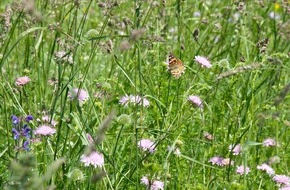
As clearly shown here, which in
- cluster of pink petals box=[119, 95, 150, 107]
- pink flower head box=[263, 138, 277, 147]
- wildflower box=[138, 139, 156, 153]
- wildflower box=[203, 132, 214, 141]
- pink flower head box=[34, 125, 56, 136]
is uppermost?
cluster of pink petals box=[119, 95, 150, 107]

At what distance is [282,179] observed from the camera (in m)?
1.90

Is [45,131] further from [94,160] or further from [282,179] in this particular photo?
[282,179]

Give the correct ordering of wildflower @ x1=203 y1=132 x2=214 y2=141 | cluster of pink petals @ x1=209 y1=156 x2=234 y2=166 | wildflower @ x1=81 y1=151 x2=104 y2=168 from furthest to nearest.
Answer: wildflower @ x1=203 y1=132 x2=214 y2=141, cluster of pink petals @ x1=209 y1=156 x2=234 y2=166, wildflower @ x1=81 y1=151 x2=104 y2=168

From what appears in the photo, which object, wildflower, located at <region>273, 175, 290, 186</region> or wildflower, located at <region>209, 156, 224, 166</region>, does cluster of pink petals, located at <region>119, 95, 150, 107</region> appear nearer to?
wildflower, located at <region>209, 156, 224, 166</region>

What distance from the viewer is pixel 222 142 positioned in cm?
217

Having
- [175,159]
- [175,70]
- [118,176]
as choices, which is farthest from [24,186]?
[175,70]

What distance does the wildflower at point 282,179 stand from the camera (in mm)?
1897

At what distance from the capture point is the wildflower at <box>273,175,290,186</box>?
6.23 feet

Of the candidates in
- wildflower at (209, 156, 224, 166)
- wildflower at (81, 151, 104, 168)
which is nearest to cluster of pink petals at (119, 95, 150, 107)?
wildflower at (209, 156, 224, 166)

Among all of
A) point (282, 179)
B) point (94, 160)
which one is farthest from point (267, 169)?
point (94, 160)

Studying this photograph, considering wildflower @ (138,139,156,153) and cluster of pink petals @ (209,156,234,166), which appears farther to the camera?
cluster of pink petals @ (209,156,234,166)

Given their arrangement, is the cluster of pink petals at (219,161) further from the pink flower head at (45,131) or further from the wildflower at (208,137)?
the pink flower head at (45,131)

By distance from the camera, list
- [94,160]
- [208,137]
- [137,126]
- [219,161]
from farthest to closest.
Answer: [208,137], [219,161], [137,126], [94,160]

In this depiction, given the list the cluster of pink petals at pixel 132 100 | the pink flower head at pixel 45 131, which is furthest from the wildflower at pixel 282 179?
the pink flower head at pixel 45 131
